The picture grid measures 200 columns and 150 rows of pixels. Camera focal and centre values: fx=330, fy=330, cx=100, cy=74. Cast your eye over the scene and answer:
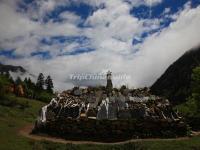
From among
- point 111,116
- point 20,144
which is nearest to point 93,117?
point 111,116

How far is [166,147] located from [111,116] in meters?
6.19

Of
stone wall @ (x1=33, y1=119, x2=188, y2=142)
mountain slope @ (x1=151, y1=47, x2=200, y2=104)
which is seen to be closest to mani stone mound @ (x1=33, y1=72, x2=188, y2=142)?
stone wall @ (x1=33, y1=119, x2=188, y2=142)

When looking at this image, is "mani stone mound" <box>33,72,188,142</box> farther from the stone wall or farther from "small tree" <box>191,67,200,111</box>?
"small tree" <box>191,67,200,111</box>

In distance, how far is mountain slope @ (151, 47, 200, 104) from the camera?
114 m

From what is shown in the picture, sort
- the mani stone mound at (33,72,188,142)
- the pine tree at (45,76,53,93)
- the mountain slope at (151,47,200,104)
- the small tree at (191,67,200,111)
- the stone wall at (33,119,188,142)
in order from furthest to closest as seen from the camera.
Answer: the pine tree at (45,76,53,93) → the mountain slope at (151,47,200,104) → the small tree at (191,67,200,111) → the mani stone mound at (33,72,188,142) → the stone wall at (33,119,188,142)

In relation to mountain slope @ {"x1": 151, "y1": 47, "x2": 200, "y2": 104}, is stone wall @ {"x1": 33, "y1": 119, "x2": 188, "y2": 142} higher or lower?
lower

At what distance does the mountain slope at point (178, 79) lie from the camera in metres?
114

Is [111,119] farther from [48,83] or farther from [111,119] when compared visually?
[48,83]

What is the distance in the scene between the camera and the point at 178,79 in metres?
129

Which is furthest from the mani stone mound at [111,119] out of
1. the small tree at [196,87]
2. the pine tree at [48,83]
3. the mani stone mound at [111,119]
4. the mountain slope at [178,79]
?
the pine tree at [48,83]

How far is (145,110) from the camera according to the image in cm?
2770

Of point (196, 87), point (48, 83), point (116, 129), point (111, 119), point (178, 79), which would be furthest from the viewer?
point (178, 79)

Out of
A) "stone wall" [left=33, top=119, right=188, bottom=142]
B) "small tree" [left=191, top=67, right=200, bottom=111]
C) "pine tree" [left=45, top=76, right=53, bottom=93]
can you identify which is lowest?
"stone wall" [left=33, top=119, right=188, bottom=142]

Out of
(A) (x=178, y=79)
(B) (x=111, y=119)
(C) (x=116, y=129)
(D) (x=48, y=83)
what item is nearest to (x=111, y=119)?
(B) (x=111, y=119)
